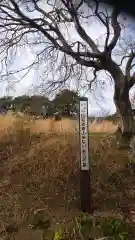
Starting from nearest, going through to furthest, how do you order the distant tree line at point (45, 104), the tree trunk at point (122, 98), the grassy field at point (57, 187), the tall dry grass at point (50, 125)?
the grassy field at point (57, 187) → the tree trunk at point (122, 98) → the tall dry grass at point (50, 125) → the distant tree line at point (45, 104)

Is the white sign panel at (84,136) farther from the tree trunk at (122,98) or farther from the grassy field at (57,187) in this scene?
the tree trunk at (122,98)

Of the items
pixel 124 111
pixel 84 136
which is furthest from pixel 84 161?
pixel 124 111

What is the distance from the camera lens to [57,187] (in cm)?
710

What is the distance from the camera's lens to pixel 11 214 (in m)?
6.20

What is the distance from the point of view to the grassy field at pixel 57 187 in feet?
18.4

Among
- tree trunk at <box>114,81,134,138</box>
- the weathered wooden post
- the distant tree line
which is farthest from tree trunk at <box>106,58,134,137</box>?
the distant tree line

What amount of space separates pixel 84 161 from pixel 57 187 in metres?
1.18

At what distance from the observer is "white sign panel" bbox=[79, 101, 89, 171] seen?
6.23m

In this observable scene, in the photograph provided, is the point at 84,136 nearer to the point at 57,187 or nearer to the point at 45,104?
the point at 57,187

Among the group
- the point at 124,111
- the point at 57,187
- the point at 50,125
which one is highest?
the point at 124,111

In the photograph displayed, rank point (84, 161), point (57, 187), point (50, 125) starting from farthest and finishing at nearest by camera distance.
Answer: point (50, 125), point (57, 187), point (84, 161)

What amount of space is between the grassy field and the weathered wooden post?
0.74 feet

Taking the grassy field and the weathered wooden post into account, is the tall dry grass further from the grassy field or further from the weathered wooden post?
the weathered wooden post

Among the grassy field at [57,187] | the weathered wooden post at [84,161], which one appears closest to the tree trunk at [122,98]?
the grassy field at [57,187]
